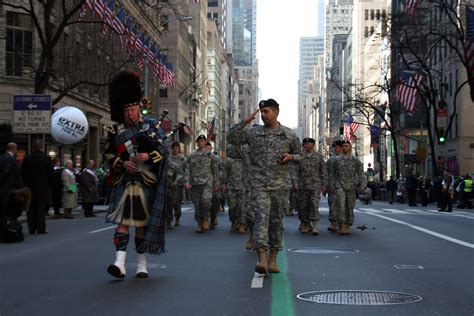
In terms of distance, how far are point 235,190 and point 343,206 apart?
2.30 metres

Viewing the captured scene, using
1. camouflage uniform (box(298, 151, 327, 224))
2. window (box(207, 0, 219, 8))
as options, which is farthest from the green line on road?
window (box(207, 0, 219, 8))

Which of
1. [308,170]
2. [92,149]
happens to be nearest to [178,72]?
[92,149]

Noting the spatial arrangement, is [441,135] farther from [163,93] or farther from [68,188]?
[163,93]

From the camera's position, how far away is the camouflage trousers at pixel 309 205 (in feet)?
52.4

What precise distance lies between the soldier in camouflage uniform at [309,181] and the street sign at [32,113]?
8763 millimetres

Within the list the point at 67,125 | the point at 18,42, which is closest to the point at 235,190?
the point at 67,125

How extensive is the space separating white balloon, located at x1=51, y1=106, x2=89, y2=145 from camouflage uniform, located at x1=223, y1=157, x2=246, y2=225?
1253cm

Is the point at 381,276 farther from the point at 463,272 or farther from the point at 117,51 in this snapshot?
the point at 117,51

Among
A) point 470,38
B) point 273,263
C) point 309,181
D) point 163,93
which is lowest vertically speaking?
point 273,263

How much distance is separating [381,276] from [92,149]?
4115 cm

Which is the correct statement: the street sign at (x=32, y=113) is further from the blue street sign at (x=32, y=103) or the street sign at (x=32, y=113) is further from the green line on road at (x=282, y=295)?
the green line on road at (x=282, y=295)

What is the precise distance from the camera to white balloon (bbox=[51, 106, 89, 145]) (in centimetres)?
2820

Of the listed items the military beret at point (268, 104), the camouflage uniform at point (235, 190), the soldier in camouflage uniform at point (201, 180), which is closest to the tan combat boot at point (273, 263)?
the military beret at point (268, 104)

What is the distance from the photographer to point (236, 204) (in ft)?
55.0
